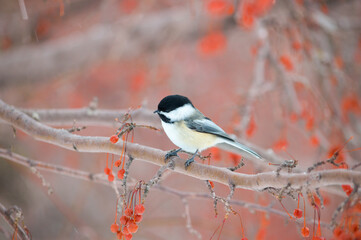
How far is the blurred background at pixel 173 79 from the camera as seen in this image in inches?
134

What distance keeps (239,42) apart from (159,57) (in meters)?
2.56

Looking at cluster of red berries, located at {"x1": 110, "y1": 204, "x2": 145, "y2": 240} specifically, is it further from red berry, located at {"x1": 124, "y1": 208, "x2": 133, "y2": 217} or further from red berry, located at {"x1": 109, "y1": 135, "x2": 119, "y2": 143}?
red berry, located at {"x1": 109, "y1": 135, "x2": 119, "y2": 143}

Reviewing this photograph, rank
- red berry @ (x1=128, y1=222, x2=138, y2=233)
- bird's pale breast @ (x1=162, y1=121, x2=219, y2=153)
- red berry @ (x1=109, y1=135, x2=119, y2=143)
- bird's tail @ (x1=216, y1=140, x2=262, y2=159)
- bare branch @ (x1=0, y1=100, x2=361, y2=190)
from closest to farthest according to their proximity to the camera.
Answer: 1. bare branch @ (x1=0, y1=100, x2=361, y2=190)
2. red berry @ (x1=128, y1=222, x2=138, y2=233)
3. red berry @ (x1=109, y1=135, x2=119, y2=143)
4. bird's tail @ (x1=216, y1=140, x2=262, y2=159)
5. bird's pale breast @ (x1=162, y1=121, x2=219, y2=153)

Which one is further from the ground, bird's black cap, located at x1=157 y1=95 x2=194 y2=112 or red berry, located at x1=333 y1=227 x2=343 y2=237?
bird's black cap, located at x1=157 y1=95 x2=194 y2=112

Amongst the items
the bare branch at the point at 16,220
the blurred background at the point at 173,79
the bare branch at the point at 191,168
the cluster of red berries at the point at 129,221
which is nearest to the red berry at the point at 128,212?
the cluster of red berries at the point at 129,221

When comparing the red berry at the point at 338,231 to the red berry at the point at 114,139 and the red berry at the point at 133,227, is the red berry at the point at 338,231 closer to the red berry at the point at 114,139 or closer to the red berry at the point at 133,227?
the red berry at the point at 133,227

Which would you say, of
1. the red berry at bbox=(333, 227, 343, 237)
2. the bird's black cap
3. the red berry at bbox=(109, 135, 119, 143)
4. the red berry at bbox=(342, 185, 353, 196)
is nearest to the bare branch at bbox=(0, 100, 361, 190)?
the red berry at bbox=(109, 135, 119, 143)

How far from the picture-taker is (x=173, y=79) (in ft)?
17.6

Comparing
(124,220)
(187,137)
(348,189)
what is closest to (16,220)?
(124,220)

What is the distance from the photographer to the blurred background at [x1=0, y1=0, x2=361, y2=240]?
134 inches

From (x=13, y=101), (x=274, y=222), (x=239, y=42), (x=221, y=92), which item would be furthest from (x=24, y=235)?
(x=239, y=42)

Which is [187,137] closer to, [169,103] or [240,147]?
[169,103]

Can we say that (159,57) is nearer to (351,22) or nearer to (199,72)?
(199,72)

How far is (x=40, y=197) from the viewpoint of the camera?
4516 mm
